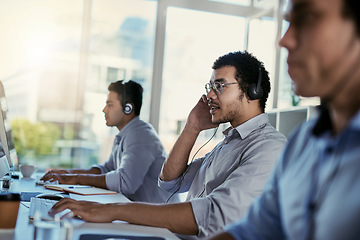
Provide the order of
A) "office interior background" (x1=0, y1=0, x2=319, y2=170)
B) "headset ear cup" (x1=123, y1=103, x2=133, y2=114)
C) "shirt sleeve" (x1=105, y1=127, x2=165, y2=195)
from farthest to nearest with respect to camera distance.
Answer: "office interior background" (x1=0, y1=0, x2=319, y2=170) < "headset ear cup" (x1=123, y1=103, x2=133, y2=114) < "shirt sleeve" (x1=105, y1=127, x2=165, y2=195)

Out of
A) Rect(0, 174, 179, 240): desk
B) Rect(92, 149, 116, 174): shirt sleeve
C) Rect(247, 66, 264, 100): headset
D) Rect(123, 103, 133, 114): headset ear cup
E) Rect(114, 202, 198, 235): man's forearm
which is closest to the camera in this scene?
Rect(0, 174, 179, 240): desk

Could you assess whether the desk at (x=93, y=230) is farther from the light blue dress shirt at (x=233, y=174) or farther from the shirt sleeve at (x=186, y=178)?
the shirt sleeve at (x=186, y=178)

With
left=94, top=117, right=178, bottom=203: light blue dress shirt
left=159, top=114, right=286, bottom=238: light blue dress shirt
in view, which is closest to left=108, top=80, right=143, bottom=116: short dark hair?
left=94, top=117, right=178, bottom=203: light blue dress shirt

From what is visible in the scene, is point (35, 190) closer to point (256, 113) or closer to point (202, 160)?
point (202, 160)

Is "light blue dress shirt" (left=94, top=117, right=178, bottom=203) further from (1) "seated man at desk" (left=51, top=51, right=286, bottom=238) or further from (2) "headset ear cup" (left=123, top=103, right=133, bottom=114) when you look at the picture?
(1) "seated man at desk" (left=51, top=51, right=286, bottom=238)

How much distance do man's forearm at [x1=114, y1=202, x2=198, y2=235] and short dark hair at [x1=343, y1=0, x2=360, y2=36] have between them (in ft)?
3.04

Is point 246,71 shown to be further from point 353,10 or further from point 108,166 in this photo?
point 108,166

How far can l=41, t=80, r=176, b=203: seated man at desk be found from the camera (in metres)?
2.58

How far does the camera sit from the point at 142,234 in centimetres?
129

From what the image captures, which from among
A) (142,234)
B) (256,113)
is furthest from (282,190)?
(256,113)

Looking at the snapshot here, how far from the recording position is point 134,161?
2680mm

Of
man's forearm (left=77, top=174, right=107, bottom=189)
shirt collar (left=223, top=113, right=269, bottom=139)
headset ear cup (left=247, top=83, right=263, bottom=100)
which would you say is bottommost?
man's forearm (left=77, top=174, right=107, bottom=189)

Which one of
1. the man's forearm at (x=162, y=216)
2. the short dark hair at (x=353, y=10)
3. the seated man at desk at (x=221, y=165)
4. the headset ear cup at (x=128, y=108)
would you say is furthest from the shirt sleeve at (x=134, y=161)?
the short dark hair at (x=353, y=10)

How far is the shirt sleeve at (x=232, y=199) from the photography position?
4.66ft
